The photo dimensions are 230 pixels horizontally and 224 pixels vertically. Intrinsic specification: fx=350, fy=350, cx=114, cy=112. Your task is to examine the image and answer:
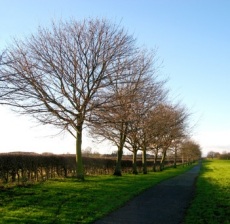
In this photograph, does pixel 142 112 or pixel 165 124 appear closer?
pixel 142 112

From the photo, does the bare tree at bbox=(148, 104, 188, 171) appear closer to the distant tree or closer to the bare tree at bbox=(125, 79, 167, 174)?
the bare tree at bbox=(125, 79, 167, 174)

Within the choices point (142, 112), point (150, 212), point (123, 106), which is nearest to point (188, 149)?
point (142, 112)

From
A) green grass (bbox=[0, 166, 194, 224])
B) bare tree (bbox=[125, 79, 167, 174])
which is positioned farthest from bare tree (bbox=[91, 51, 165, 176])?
green grass (bbox=[0, 166, 194, 224])

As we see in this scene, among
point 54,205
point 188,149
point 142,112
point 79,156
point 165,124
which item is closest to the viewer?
point 54,205

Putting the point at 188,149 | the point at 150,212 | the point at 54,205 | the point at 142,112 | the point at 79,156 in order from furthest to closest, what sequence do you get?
the point at 188,149, the point at 142,112, the point at 79,156, the point at 54,205, the point at 150,212

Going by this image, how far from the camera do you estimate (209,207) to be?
36.9 feet

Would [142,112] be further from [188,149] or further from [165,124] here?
[188,149]

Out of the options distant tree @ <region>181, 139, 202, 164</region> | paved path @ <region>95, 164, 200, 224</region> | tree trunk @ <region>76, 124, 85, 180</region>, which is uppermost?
distant tree @ <region>181, 139, 202, 164</region>

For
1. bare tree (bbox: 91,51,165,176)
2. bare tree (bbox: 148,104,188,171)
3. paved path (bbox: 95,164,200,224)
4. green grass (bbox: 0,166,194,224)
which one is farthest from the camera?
bare tree (bbox: 148,104,188,171)

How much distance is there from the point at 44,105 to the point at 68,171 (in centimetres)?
694

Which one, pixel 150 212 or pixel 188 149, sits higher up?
pixel 188 149

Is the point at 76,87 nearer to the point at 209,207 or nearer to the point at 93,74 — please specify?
the point at 93,74

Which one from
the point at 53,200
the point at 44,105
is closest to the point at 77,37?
the point at 44,105

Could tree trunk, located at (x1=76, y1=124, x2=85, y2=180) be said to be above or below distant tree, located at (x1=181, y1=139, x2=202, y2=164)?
below
